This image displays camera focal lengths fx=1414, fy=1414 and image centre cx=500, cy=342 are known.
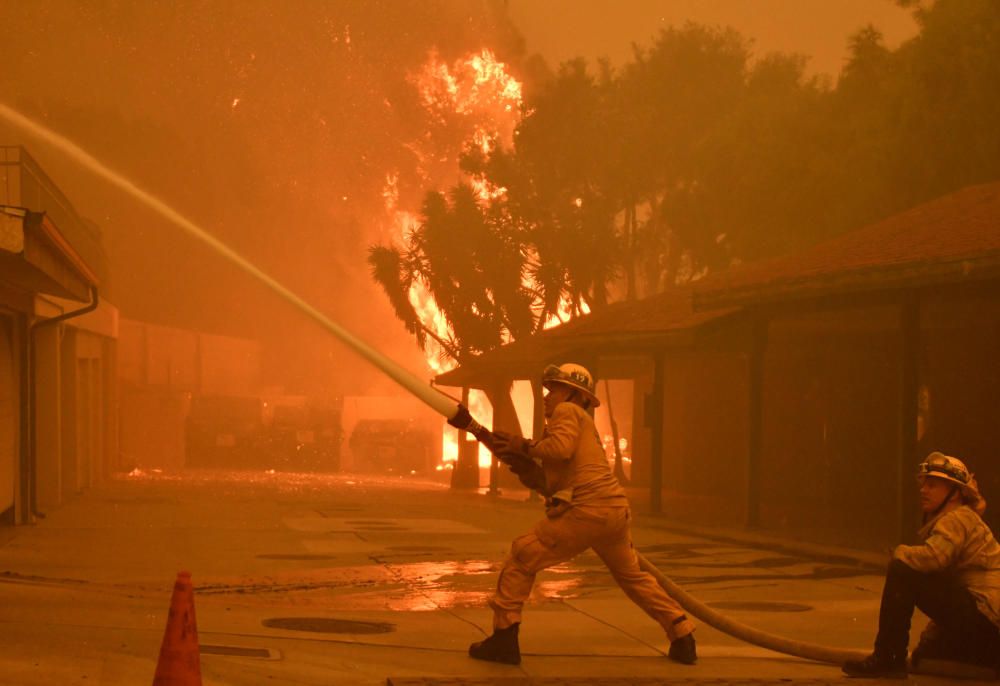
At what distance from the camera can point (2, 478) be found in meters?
16.9

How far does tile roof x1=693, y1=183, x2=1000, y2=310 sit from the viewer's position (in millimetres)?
13953

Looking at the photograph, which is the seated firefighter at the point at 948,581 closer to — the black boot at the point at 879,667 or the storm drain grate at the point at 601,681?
the black boot at the point at 879,667

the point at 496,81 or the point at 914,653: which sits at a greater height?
the point at 496,81

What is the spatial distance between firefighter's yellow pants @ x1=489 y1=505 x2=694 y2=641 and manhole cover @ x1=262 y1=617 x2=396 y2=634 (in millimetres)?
1632

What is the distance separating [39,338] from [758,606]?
43.3 ft

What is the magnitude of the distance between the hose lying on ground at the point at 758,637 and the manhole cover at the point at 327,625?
1.96 meters

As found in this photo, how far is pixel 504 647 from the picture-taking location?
26.6 feet

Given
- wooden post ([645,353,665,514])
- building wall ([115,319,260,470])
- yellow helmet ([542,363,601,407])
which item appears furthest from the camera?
building wall ([115,319,260,470])

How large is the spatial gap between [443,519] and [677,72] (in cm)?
3275

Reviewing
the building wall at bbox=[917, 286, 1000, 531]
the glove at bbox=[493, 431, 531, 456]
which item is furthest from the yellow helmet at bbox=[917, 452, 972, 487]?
the building wall at bbox=[917, 286, 1000, 531]

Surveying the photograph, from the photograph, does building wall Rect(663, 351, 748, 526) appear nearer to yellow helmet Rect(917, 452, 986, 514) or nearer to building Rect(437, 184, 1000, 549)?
building Rect(437, 184, 1000, 549)

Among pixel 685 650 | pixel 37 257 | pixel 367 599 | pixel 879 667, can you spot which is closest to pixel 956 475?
pixel 879 667

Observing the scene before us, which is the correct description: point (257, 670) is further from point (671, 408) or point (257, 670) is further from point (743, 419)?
point (671, 408)

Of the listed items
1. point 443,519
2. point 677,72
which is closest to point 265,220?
point 677,72
